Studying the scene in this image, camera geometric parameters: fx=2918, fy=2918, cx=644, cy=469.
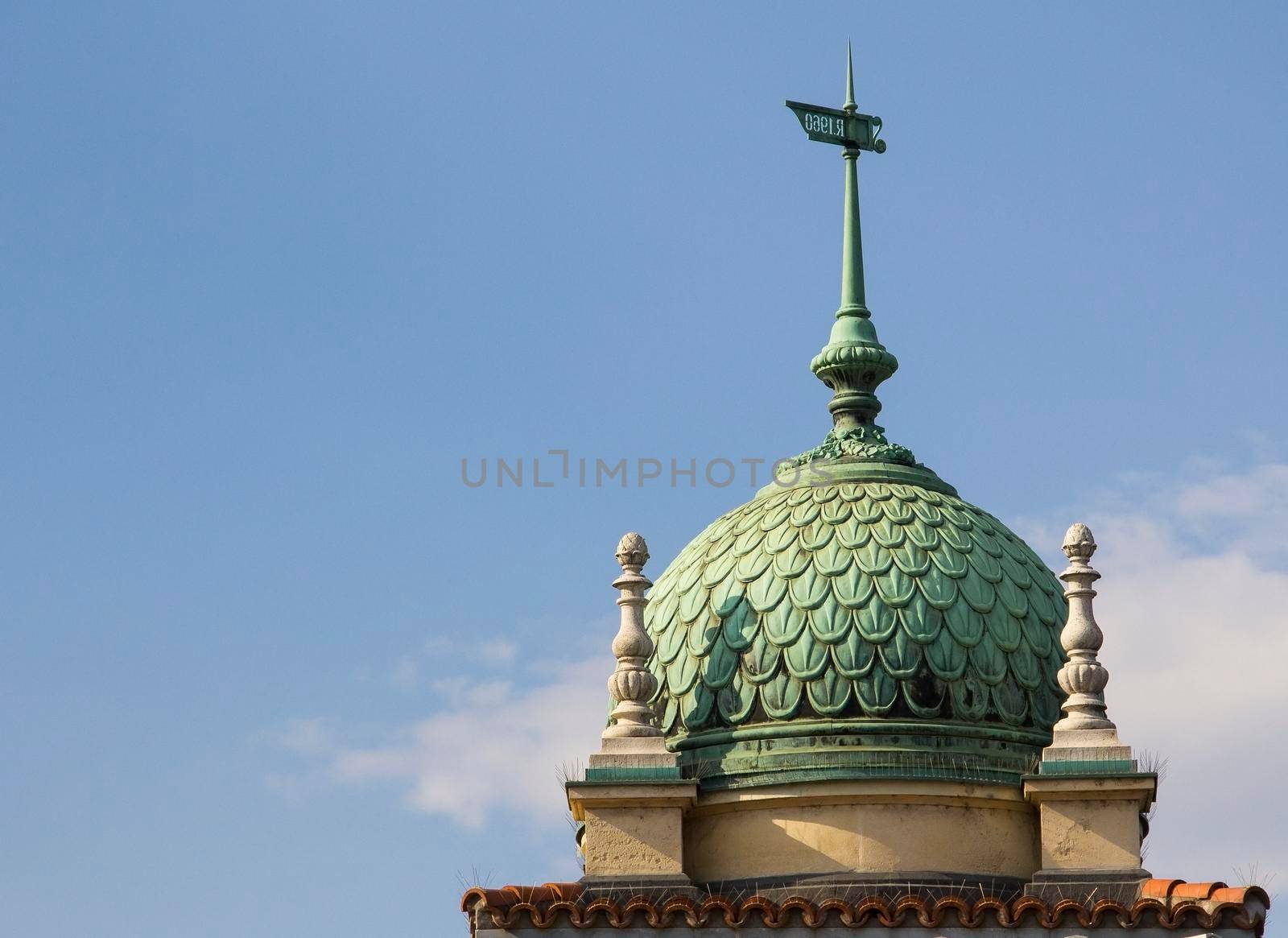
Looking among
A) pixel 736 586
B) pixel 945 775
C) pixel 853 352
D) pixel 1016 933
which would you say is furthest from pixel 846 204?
pixel 1016 933

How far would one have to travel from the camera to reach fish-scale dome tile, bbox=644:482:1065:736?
2947 cm

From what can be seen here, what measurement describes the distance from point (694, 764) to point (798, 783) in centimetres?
122

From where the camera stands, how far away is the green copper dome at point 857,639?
29281mm

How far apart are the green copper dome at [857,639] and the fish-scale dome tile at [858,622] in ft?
0.06

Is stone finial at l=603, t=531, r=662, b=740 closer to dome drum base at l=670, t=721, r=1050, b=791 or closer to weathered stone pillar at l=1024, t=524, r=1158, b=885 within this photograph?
dome drum base at l=670, t=721, r=1050, b=791

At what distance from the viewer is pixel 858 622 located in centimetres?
2966

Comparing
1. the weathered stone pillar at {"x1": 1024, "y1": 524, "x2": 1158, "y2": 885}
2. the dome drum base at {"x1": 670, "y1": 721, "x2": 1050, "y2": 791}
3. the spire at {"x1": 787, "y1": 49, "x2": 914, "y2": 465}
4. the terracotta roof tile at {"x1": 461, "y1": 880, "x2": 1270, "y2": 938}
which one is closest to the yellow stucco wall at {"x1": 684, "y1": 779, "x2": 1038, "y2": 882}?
the dome drum base at {"x1": 670, "y1": 721, "x2": 1050, "y2": 791}

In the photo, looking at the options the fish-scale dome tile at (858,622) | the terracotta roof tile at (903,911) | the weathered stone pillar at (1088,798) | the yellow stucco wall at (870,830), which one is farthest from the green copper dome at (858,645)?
the terracotta roof tile at (903,911)

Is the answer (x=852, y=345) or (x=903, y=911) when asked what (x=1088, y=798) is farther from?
(x=852, y=345)

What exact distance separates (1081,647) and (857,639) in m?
2.25

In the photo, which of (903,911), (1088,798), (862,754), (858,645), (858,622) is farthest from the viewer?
(858,622)

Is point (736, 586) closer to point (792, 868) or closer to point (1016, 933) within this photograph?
point (792, 868)

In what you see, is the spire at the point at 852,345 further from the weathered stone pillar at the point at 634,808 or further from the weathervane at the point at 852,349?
the weathered stone pillar at the point at 634,808

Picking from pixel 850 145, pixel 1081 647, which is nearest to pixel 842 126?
pixel 850 145
